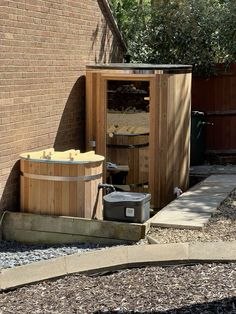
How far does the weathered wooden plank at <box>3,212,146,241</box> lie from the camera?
775cm

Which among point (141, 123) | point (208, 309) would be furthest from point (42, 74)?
point (208, 309)

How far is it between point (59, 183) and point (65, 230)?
1.91ft

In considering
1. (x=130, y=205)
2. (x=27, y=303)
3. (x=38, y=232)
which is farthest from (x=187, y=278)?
(x=38, y=232)

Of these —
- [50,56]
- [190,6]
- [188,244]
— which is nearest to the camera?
[188,244]

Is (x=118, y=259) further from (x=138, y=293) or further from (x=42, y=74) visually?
(x=42, y=74)

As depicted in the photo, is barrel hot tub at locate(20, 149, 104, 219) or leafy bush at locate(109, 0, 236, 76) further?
leafy bush at locate(109, 0, 236, 76)

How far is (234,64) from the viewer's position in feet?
43.7

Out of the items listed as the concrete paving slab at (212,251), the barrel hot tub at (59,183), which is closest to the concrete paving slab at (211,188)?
the barrel hot tub at (59,183)

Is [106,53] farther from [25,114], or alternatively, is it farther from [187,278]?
[187,278]

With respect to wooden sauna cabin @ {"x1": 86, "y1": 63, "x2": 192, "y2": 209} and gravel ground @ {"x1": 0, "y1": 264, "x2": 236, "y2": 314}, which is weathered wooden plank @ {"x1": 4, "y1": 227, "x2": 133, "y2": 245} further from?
wooden sauna cabin @ {"x1": 86, "y1": 63, "x2": 192, "y2": 209}

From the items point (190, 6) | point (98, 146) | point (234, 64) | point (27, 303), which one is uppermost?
point (190, 6)

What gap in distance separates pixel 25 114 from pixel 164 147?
7.19 ft

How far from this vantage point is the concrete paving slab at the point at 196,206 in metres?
8.04

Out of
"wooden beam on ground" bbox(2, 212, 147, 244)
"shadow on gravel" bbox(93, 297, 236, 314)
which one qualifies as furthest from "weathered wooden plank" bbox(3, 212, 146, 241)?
"shadow on gravel" bbox(93, 297, 236, 314)
